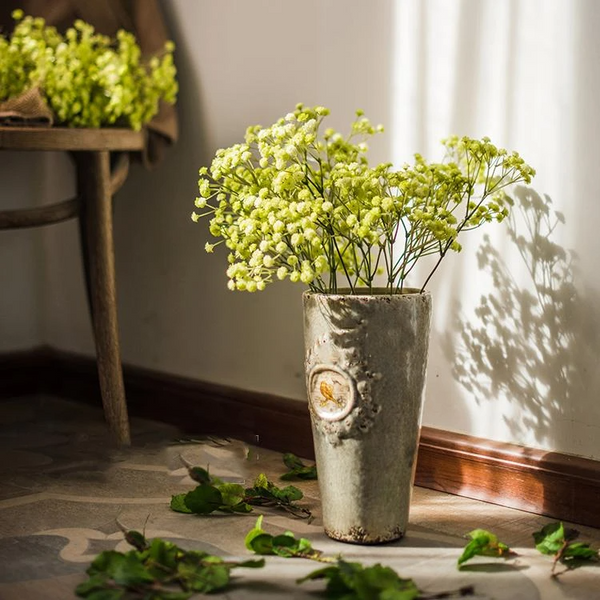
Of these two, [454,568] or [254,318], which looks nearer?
[454,568]

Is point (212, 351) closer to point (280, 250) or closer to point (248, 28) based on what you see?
point (248, 28)

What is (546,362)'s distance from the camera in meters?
1.40

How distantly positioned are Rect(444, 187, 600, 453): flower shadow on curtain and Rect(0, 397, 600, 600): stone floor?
0.55ft

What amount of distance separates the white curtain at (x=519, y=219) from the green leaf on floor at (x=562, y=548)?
174 millimetres

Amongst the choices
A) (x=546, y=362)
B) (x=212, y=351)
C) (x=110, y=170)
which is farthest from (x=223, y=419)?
(x=546, y=362)

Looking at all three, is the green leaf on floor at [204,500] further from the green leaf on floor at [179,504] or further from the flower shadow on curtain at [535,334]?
the flower shadow on curtain at [535,334]

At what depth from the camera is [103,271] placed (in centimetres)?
177

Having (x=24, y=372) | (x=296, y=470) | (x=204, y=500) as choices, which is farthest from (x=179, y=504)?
(x=24, y=372)

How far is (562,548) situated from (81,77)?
3.92 ft

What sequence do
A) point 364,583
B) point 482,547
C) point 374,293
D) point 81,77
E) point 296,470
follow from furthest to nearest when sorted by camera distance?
point 81,77, point 296,470, point 374,293, point 482,547, point 364,583

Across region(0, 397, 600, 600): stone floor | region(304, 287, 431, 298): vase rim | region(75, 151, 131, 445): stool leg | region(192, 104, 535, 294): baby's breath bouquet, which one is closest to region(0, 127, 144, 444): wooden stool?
region(75, 151, 131, 445): stool leg

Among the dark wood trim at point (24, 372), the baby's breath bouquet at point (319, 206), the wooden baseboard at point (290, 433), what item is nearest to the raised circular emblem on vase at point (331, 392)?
the baby's breath bouquet at point (319, 206)

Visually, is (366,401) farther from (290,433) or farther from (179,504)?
(290,433)

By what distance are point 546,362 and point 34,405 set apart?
1317mm
